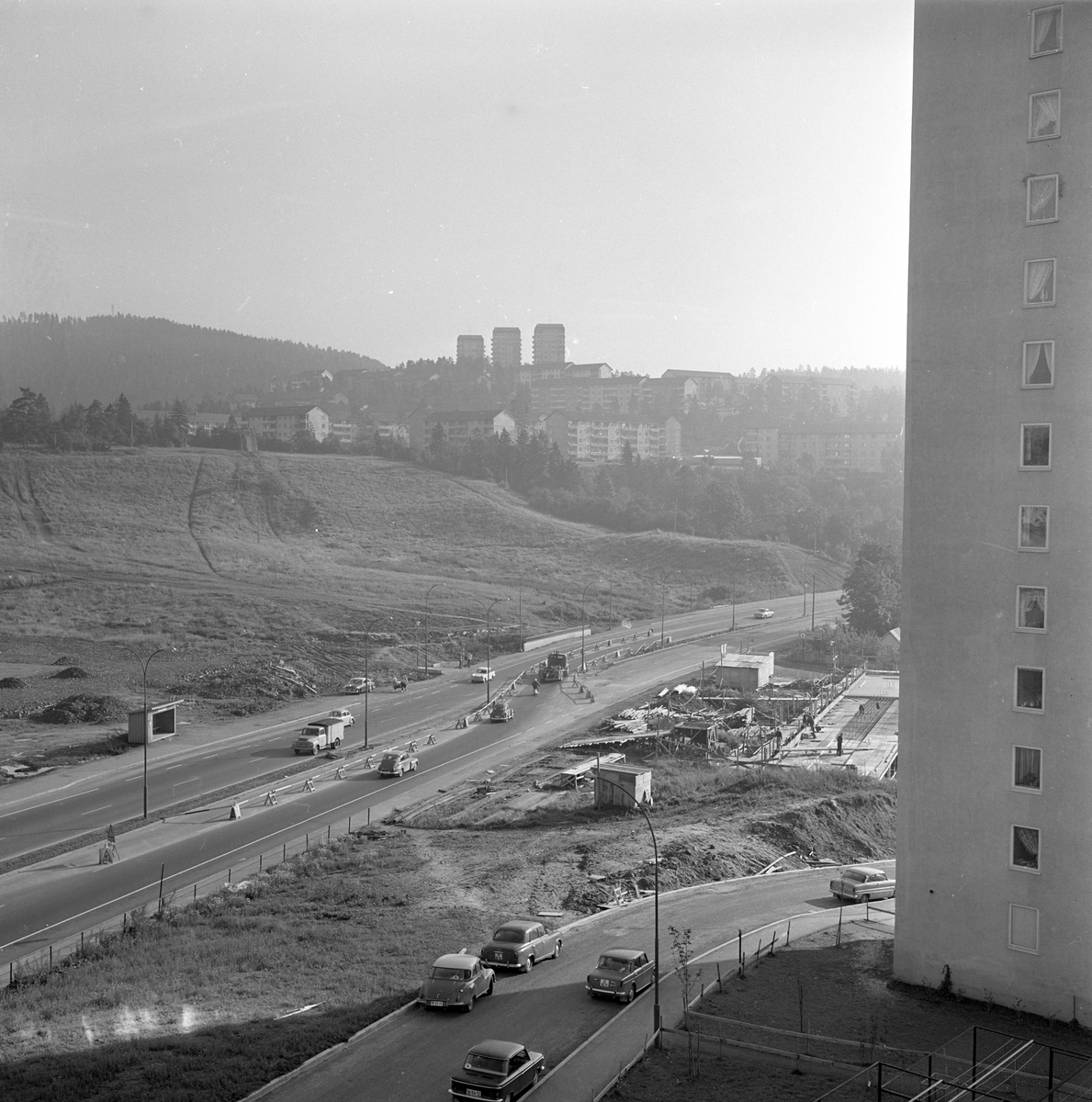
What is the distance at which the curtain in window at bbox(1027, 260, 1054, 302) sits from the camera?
19.5 metres

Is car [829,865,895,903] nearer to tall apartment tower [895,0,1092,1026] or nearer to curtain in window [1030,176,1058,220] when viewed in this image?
tall apartment tower [895,0,1092,1026]

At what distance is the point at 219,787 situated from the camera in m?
40.7

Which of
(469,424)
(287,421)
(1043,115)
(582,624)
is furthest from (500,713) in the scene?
(287,421)

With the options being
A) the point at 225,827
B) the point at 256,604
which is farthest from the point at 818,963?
the point at 256,604

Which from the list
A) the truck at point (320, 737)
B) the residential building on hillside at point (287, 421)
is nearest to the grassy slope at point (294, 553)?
the truck at point (320, 737)

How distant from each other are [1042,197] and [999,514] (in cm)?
579

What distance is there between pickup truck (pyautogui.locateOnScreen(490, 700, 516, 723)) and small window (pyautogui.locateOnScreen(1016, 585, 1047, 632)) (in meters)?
37.7

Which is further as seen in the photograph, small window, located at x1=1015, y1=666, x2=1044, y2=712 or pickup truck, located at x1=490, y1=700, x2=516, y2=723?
pickup truck, located at x1=490, y1=700, x2=516, y2=723

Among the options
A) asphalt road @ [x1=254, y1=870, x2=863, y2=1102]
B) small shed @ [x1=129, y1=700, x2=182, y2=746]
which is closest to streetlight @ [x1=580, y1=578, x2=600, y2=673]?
small shed @ [x1=129, y1=700, x2=182, y2=746]

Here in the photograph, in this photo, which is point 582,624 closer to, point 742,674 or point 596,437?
point 742,674

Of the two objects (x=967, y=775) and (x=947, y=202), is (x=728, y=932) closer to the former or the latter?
(x=967, y=775)

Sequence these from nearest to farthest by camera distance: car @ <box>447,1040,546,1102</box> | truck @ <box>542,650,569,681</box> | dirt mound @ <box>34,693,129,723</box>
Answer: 1. car @ <box>447,1040,546,1102</box>
2. dirt mound @ <box>34,693,129,723</box>
3. truck @ <box>542,650,569,681</box>

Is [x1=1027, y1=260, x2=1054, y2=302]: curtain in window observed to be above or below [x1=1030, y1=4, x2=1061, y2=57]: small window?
below

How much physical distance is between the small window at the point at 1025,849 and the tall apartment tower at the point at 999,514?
0.05m
